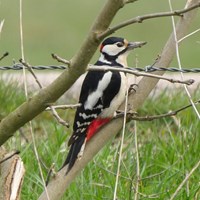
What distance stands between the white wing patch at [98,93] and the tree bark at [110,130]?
314 millimetres

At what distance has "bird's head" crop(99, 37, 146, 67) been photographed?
483cm

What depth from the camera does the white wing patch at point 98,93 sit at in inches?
177

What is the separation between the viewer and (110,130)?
13.7ft

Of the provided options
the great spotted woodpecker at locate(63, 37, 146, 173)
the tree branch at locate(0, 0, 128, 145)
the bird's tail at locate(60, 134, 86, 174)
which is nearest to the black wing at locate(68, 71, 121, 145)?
the great spotted woodpecker at locate(63, 37, 146, 173)

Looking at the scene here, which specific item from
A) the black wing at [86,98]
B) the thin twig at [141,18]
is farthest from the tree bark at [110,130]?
the thin twig at [141,18]

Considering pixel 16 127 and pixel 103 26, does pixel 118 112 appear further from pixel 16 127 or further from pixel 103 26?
pixel 103 26

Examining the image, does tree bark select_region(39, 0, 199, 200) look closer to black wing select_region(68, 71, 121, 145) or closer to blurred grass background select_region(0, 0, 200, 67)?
black wing select_region(68, 71, 121, 145)

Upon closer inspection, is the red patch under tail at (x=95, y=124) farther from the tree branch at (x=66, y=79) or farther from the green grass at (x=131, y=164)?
the tree branch at (x=66, y=79)

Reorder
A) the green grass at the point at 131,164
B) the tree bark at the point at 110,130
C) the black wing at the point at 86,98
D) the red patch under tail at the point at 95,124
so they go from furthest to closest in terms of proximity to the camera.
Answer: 1. the green grass at the point at 131,164
2. the black wing at the point at 86,98
3. the red patch under tail at the point at 95,124
4. the tree bark at the point at 110,130

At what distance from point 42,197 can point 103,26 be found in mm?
1036

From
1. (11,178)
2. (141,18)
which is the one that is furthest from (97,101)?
(141,18)

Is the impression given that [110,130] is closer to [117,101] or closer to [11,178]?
[117,101]

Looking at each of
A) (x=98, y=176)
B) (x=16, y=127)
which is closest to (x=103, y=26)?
(x=16, y=127)

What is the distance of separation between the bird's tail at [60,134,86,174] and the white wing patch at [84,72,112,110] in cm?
19
